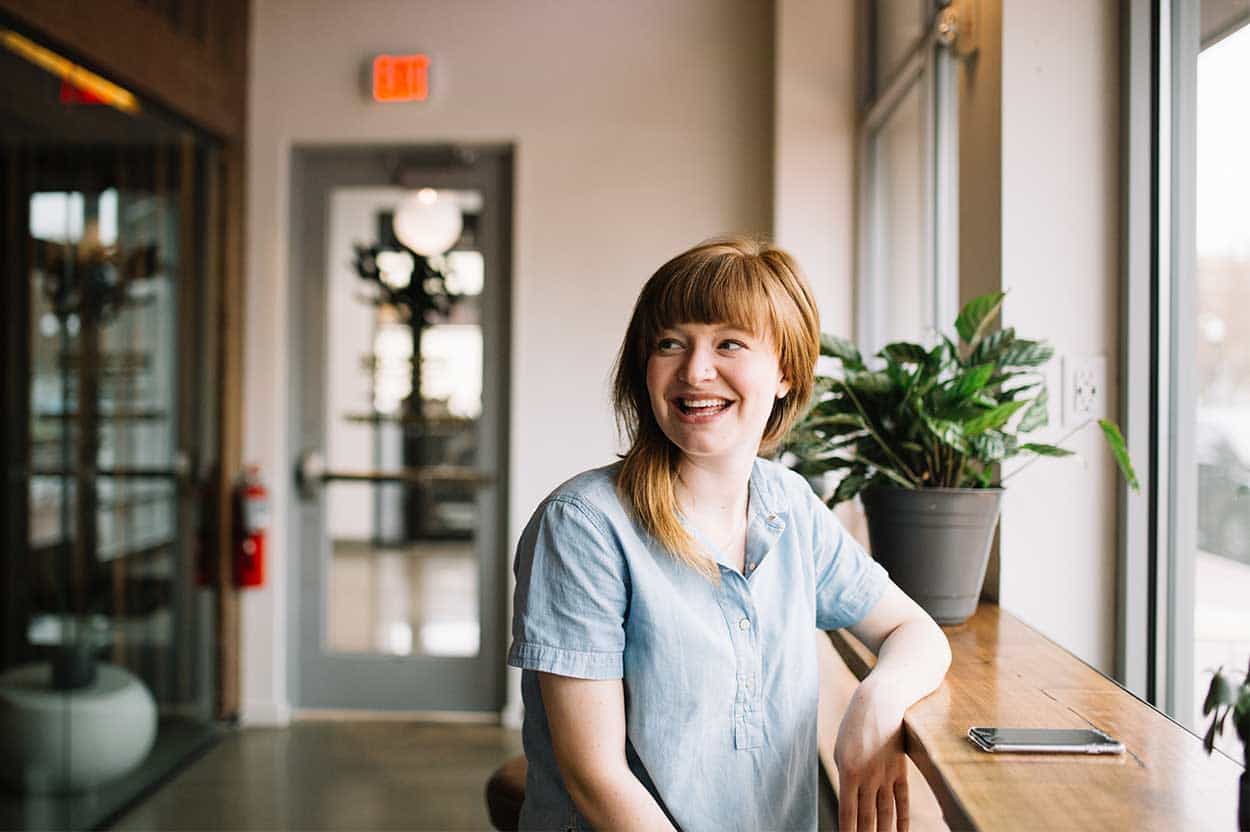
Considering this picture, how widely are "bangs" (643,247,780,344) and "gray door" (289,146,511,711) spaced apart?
2.85m

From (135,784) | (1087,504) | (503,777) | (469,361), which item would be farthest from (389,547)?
(1087,504)

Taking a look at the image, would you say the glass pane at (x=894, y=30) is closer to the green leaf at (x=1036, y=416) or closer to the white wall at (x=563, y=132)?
the white wall at (x=563, y=132)

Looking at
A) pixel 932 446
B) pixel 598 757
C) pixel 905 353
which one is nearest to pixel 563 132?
pixel 905 353

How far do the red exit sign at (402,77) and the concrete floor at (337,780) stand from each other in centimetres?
246

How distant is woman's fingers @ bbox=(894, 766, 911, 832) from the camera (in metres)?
1.25

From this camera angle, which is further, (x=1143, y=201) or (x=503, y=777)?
(x=1143, y=201)

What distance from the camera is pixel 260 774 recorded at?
348 cm

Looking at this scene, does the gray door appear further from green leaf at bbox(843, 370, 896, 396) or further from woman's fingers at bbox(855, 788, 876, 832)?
woman's fingers at bbox(855, 788, 876, 832)

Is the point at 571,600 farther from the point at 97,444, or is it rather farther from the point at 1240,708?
the point at 97,444

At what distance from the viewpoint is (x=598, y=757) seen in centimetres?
120

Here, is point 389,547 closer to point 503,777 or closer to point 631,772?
point 503,777

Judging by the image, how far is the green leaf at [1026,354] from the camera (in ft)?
5.29

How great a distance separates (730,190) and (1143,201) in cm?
223

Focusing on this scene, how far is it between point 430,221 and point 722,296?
3029mm
